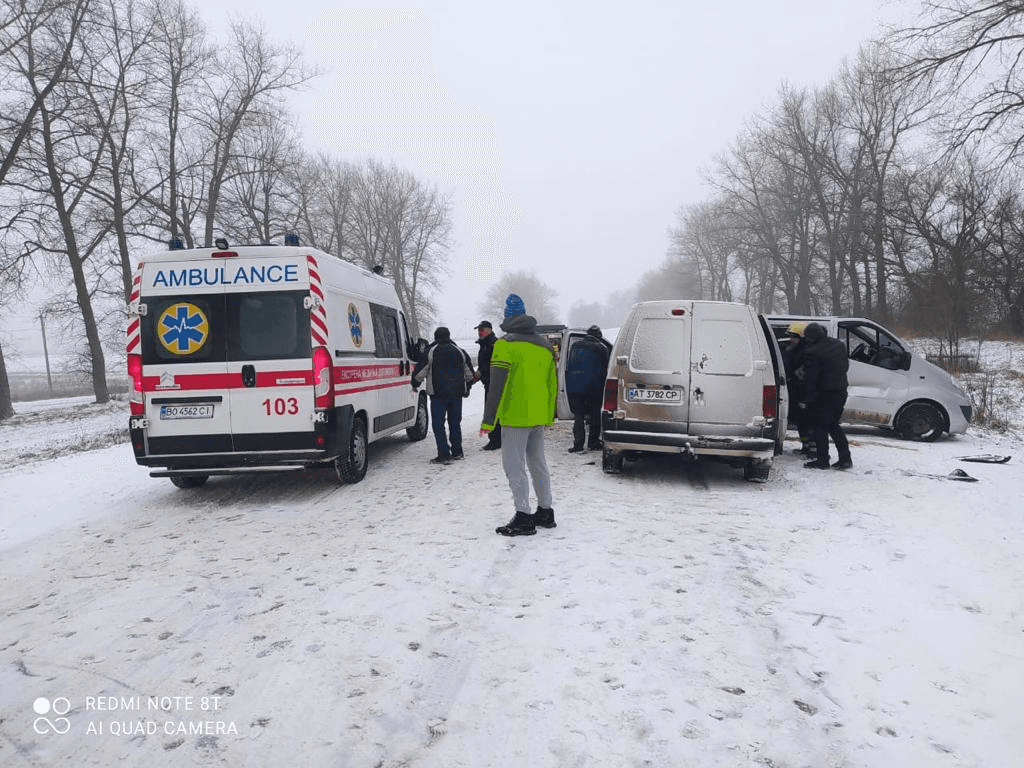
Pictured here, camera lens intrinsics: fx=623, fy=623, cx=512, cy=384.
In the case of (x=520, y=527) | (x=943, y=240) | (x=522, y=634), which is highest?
(x=943, y=240)

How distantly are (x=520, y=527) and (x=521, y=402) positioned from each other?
1.07 metres

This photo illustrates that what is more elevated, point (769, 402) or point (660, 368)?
point (660, 368)

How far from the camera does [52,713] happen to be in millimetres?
2934

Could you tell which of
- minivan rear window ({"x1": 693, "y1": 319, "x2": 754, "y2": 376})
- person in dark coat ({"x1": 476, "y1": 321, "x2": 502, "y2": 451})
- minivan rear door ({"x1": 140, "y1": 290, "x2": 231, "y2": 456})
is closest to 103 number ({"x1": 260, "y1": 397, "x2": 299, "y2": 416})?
minivan rear door ({"x1": 140, "y1": 290, "x2": 231, "y2": 456})

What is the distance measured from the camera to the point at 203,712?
9.48 feet

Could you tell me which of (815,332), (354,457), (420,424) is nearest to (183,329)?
(354,457)

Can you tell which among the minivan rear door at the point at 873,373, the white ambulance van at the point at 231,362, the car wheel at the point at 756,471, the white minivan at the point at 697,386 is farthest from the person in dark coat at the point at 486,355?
the minivan rear door at the point at 873,373

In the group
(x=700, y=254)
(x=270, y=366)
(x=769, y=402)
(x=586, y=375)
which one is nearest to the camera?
(x=270, y=366)

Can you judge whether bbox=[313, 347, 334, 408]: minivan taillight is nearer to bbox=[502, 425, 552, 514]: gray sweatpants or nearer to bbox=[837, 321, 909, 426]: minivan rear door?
bbox=[502, 425, 552, 514]: gray sweatpants

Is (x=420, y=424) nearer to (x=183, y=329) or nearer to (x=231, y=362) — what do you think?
(x=231, y=362)

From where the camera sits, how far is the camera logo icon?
9.22 feet

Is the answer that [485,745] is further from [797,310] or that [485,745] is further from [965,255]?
[797,310]

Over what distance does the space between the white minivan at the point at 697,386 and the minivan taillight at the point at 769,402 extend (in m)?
0.01

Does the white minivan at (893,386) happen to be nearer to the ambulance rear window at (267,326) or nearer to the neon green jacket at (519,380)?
the neon green jacket at (519,380)
